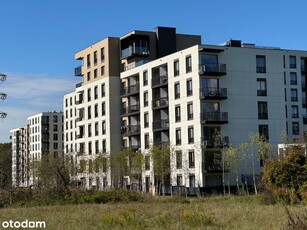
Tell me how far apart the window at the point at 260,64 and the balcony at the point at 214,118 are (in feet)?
24.6

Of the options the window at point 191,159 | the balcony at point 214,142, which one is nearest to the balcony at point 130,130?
the window at point 191,159

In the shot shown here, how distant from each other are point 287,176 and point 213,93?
29719 mm

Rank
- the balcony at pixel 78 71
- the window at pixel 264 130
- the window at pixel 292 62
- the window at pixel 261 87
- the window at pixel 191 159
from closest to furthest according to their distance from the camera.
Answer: the window at pixel 191 159 → the window at pixel 264 130 → the window at pixel 261 87 → the window at pixel 292 62 → the balcony at pixel 78 71

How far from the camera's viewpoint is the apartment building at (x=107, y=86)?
251 feet

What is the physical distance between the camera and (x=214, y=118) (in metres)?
61.6

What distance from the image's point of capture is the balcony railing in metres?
68.9

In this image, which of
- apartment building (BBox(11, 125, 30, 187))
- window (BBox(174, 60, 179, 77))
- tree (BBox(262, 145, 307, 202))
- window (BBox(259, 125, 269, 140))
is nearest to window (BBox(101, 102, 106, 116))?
window (BBox(174, 60, 179, 77))

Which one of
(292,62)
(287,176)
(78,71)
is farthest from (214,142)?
(78,71)

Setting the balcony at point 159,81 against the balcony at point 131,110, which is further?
the balcony at point 131,110

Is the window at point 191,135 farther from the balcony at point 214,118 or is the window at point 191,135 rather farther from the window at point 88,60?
the window at point 88,60

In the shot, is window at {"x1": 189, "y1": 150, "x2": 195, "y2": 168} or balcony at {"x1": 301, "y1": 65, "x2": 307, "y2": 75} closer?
window at {"x1": 189, "y1": 150, "x2": 195, "y2": 168}

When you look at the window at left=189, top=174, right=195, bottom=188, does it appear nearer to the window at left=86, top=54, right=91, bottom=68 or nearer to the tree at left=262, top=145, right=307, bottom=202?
the tree at left=262, top=145, right=307, bottom=202

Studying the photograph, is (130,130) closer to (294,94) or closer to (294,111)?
(294,111)

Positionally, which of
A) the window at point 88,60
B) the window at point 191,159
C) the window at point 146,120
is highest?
the window at point 88,60
